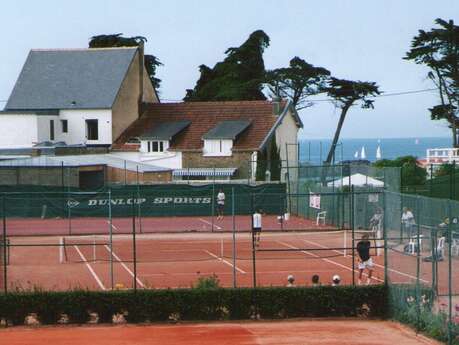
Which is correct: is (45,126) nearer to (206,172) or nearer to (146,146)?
(146,146)

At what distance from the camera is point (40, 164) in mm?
55156

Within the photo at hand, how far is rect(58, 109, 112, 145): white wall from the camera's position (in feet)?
224

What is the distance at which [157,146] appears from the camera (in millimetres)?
66500

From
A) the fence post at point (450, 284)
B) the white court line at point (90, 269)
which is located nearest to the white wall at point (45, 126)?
the white court line at point (90, 269)

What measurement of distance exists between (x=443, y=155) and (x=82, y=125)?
80.8 feet

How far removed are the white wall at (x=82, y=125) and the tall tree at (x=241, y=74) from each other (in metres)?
13.7

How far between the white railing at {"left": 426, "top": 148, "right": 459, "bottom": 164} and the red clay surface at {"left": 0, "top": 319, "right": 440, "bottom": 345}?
36.3m

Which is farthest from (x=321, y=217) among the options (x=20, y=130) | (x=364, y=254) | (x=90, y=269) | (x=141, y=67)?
(x=141, y=67)

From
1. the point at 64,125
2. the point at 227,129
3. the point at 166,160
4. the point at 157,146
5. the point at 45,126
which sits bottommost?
the point at 166,160

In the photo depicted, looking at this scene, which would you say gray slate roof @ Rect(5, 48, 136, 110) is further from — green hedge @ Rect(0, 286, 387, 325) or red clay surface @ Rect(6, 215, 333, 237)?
green hedge @ Rect(0, 286, 387, 325)

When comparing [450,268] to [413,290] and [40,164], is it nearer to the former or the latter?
[413,290]

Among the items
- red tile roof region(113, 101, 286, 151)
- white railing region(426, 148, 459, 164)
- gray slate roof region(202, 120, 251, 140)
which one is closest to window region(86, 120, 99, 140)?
red tile roof region(113, 101, 286, 151)

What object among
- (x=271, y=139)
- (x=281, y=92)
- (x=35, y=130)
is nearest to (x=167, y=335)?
(x=271, y=139)

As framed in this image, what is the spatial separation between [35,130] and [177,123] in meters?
9.47
